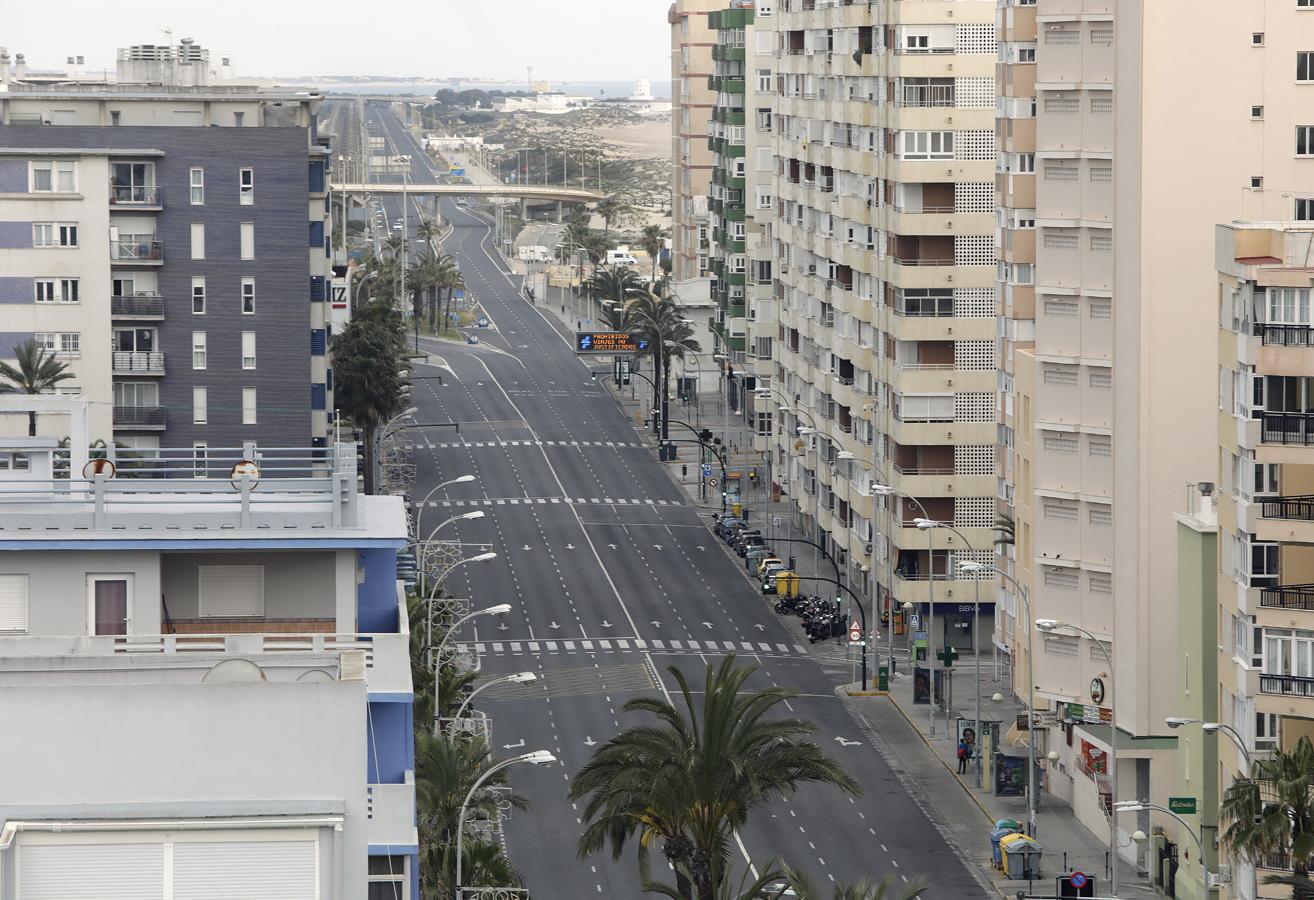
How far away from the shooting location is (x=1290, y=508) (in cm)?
6956

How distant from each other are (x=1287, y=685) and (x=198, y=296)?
6429 cm

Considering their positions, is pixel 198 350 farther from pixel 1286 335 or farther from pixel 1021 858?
pixel 1286 335

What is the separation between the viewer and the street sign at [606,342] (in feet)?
621

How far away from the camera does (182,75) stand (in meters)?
131

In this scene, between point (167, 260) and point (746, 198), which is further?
point (746, 198)

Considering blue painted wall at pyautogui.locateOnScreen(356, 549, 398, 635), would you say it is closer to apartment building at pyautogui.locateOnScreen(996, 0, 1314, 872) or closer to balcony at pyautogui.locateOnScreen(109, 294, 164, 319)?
apartment building at pyautogui.locateOnScreen(996, 0, 1314, 872)

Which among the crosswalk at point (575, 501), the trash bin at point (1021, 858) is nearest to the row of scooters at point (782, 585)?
the crosswalk at point (575, 501)

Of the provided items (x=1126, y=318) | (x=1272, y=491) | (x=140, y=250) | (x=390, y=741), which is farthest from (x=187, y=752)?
(x=140, y=250)

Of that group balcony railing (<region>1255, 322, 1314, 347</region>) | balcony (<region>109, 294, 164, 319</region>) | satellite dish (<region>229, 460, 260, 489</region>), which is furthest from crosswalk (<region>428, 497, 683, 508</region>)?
satellite dish (<region>229, 460, 260, 489</region>)

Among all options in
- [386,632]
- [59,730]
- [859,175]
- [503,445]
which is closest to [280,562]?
[386,632]

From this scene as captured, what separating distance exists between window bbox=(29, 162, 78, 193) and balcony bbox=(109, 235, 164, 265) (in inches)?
130

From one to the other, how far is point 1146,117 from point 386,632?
50.1m

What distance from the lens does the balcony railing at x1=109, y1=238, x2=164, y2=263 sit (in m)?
117

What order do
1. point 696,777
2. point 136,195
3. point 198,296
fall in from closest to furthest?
point 696,777
point 136,195
point 198,296
